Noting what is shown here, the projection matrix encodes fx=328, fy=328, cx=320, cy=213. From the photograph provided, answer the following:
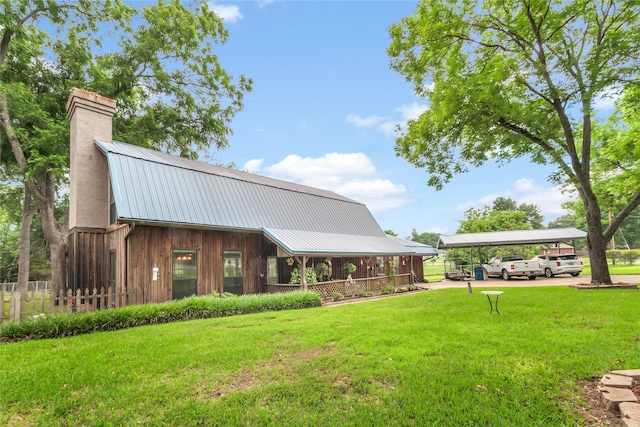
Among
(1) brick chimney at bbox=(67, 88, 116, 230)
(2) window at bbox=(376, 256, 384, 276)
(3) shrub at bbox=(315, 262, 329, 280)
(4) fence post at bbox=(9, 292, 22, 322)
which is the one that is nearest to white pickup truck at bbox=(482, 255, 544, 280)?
(2) window at bbox=(376, 256, 384, 276)

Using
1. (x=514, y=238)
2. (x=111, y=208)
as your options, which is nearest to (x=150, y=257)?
(x=111, y=208)

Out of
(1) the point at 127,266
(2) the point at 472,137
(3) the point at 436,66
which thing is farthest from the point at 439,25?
(1) the point at 127,266

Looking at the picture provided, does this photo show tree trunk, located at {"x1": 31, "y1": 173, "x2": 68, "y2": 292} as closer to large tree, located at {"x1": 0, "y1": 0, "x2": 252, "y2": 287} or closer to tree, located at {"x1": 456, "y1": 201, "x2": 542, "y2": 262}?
large tree, located at {"x1": 0, "y1": 0, "x2": 252, "y2": 287}

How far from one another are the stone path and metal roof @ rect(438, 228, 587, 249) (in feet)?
77.7

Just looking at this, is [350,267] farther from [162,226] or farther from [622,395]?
[622,395]

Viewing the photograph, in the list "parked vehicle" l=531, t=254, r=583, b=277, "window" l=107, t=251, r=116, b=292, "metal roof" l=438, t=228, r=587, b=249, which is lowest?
"parked vehicle" l=531, t=254, r=583, b=277

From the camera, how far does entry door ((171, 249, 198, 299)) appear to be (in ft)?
38.8

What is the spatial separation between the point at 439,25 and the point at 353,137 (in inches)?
473

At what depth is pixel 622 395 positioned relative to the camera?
129 inches

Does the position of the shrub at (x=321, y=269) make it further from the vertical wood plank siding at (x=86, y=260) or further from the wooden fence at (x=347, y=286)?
the vertical wood plank siding at (x=86, y=260)

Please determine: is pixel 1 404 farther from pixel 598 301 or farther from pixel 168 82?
pixel 168 82

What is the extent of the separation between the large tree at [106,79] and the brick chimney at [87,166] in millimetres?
3724

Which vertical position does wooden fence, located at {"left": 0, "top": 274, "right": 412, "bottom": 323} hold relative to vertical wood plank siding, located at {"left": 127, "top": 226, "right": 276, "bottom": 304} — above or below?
below

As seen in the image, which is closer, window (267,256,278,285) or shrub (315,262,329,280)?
window (267,256,278,285)
